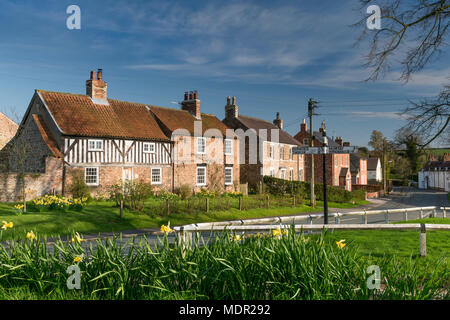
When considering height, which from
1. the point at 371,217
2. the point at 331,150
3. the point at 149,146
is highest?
the point at 149,146

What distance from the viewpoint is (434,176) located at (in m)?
80.1

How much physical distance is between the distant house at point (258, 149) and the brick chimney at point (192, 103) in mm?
5905

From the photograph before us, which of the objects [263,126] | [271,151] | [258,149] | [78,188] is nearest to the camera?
[78,188]

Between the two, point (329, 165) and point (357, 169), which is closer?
point (329, 165)

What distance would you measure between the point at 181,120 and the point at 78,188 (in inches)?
516

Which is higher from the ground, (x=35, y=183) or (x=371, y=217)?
(x=35, y=183)

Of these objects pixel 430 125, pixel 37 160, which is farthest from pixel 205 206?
pixel 430 125

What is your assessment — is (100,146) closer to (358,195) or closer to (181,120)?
(181,120)

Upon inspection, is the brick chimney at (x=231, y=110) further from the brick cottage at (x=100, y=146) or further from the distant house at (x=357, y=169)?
the distant house at (x=357, y=169)

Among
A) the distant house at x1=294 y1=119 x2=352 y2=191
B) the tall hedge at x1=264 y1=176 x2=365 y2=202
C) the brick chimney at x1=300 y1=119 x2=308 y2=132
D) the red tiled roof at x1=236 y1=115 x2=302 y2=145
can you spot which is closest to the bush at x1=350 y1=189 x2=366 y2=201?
the tall hedge at x1=264 y1=176 x2=365 y2=202

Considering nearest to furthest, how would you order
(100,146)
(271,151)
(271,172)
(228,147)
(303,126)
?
(100,146) → (228,147) → (271,172) → (271,151) → (303,126)

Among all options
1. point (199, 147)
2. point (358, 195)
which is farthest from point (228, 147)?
point (358, 195)

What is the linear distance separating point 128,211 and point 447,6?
17.7 m

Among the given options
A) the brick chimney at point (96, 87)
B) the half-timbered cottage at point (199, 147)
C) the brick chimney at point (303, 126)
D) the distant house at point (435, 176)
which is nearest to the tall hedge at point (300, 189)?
the half-timbered cottage at point (199, 147)
